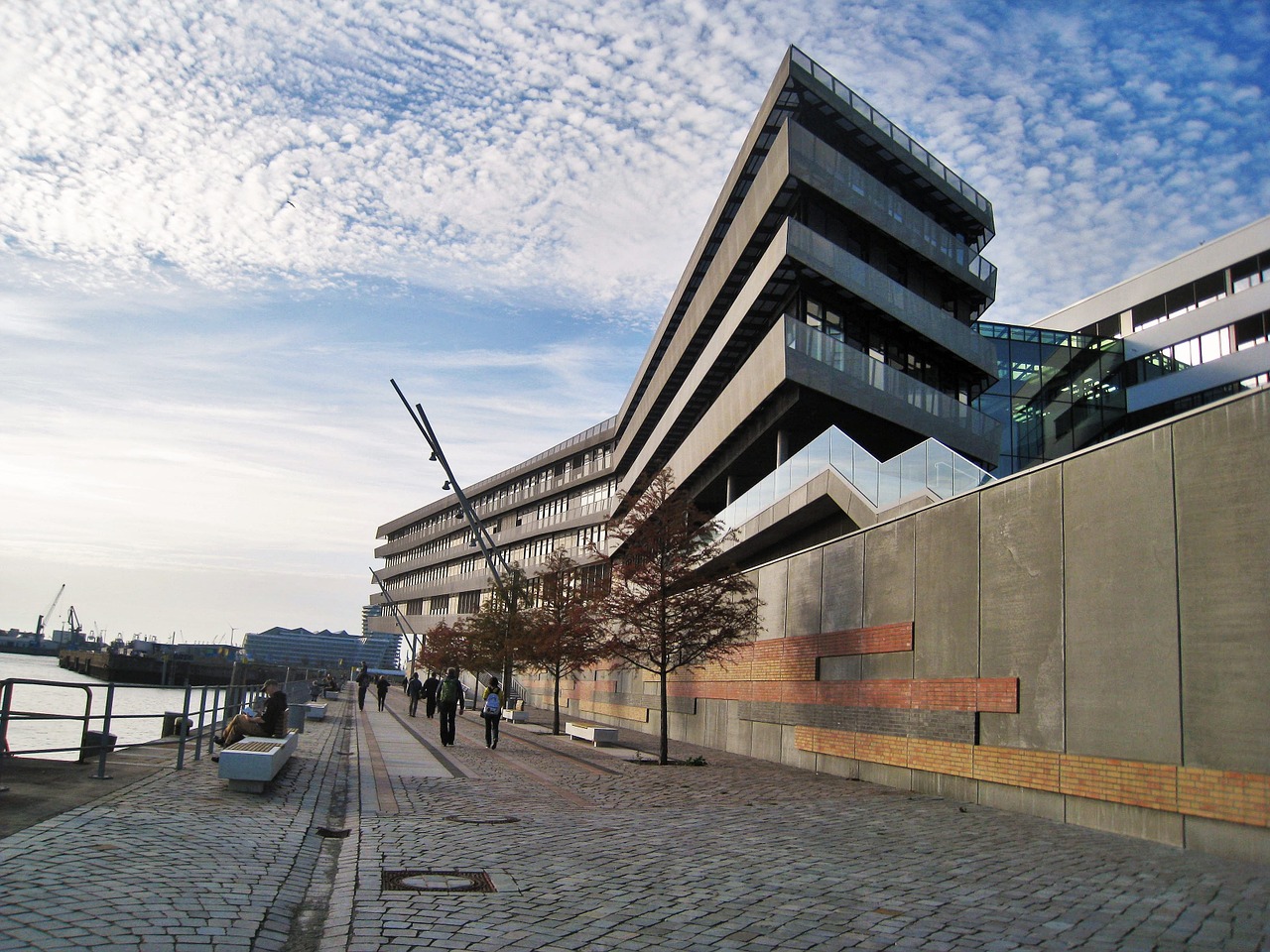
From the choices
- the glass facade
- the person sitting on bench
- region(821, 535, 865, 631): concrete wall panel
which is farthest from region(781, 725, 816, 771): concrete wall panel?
the glass facade

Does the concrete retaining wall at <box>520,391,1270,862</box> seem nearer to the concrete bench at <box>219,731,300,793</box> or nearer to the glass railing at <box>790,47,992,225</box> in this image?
the concrete bench at <box>219,731,300,793</box>

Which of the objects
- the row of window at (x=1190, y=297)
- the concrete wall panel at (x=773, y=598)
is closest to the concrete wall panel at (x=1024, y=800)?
the concrete wall panel at (x=773, y=598)

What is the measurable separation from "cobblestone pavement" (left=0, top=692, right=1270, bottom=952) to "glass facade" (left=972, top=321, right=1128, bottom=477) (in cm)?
3022

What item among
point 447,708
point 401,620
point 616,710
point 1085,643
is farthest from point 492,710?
point 401,620

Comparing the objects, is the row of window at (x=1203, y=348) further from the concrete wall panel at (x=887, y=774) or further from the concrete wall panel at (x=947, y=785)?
the concrete wall panel at (x=947, y=785)

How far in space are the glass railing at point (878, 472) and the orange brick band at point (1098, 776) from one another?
13.1 feet

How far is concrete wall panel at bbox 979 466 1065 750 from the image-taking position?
41.6 feet

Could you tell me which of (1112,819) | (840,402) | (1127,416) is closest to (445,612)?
(1127,416)

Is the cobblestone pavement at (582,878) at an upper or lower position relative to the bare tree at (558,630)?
lower

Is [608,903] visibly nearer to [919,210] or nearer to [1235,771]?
Answer: [1235,771]

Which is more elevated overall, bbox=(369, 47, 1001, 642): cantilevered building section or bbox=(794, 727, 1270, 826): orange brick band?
bbox=(369, 47, 1001, 642): cantilevered building section

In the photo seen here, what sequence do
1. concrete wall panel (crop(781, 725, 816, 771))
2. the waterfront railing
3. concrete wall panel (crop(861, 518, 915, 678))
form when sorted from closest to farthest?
the waterfront railing → concrete wall panel (crop(861, 518, 915, 678)) → concrete wall panel (crop(781, 725, 816, 771))

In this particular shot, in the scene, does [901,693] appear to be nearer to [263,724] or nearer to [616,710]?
[263,724]

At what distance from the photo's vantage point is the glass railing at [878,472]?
16419 millimetres
